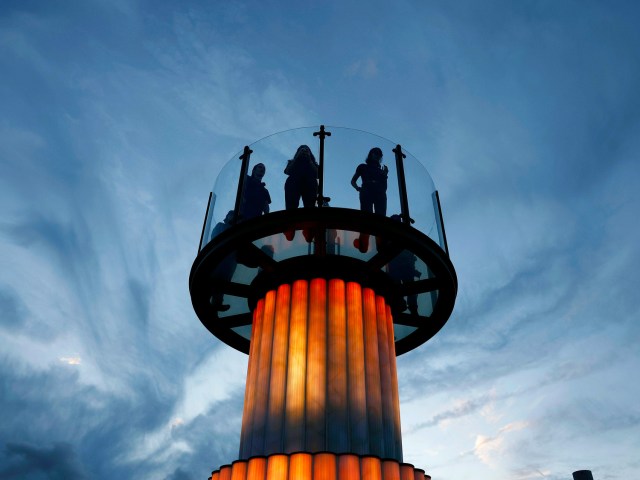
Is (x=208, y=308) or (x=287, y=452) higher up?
(x=208, y=308)

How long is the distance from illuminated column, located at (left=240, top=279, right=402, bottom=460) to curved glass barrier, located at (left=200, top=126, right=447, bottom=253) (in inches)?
46.0

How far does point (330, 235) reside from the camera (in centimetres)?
1121

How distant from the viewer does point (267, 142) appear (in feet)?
39.1

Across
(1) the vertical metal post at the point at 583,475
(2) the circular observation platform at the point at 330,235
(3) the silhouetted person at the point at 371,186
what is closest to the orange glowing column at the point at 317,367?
(2) the circular observation platform at the point at 330,235

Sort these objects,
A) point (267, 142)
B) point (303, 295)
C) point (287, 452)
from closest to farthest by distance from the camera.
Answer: point (287, 452)
point (303, 295)
point (267, 142)

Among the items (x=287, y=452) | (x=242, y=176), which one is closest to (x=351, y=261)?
(x=242, y=176)

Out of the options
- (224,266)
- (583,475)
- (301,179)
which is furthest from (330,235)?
(583,475)

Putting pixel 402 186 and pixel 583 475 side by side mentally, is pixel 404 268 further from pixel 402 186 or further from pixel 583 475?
pixel 583 475

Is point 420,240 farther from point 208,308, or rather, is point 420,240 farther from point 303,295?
point 208,308

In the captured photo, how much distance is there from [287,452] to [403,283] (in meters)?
4.36

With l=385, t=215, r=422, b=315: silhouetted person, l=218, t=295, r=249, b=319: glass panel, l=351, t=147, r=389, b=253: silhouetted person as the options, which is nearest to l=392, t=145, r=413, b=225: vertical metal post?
l=351, t=147, r=389, b=253: silhouetted person

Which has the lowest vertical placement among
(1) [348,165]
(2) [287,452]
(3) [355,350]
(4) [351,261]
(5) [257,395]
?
(2) [287,452]

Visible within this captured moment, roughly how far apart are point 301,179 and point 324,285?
2.12 m

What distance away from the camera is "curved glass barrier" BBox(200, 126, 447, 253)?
440 inches
